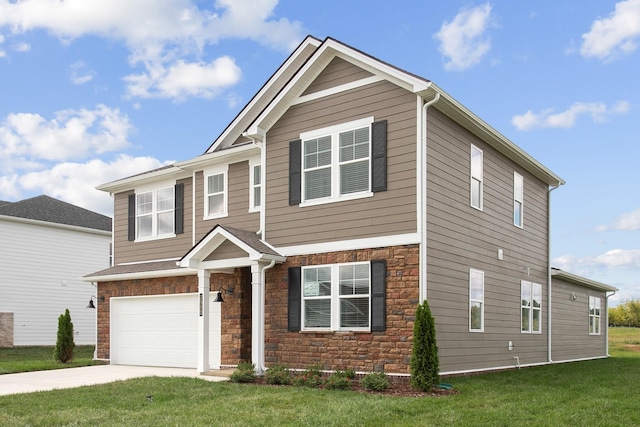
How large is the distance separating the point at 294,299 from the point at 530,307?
7759 mm

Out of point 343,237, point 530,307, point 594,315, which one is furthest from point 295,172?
point 594,315

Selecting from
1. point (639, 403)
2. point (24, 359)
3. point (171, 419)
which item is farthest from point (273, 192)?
point (24, 359)

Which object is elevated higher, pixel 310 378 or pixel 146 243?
pixel 146 243

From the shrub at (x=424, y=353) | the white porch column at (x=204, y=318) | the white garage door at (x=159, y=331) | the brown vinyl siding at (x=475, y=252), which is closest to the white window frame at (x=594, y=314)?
the brown vinyl siding at (x=475, y=252)

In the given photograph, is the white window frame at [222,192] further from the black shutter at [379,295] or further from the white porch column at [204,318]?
the black shutter at [379,295]

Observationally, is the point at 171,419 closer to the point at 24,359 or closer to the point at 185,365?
the point at 185,365

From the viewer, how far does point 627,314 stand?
47656 millimetres

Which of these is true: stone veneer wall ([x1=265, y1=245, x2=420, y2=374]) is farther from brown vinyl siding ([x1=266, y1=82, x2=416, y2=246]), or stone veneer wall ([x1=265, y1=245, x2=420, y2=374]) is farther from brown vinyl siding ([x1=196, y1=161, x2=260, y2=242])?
brown vinyl siding ([x1=196, y1=161, x2=260, y2=242])

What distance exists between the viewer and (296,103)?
1551 cm

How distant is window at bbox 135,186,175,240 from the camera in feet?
65.4

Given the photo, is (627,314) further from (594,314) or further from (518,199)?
(518,199)

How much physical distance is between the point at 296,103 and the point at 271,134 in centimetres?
101

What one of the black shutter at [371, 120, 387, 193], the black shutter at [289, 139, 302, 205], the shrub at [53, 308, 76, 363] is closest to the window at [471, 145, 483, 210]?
the black shutter at [371, 120, 387, 193]

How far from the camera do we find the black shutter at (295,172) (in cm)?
1521
